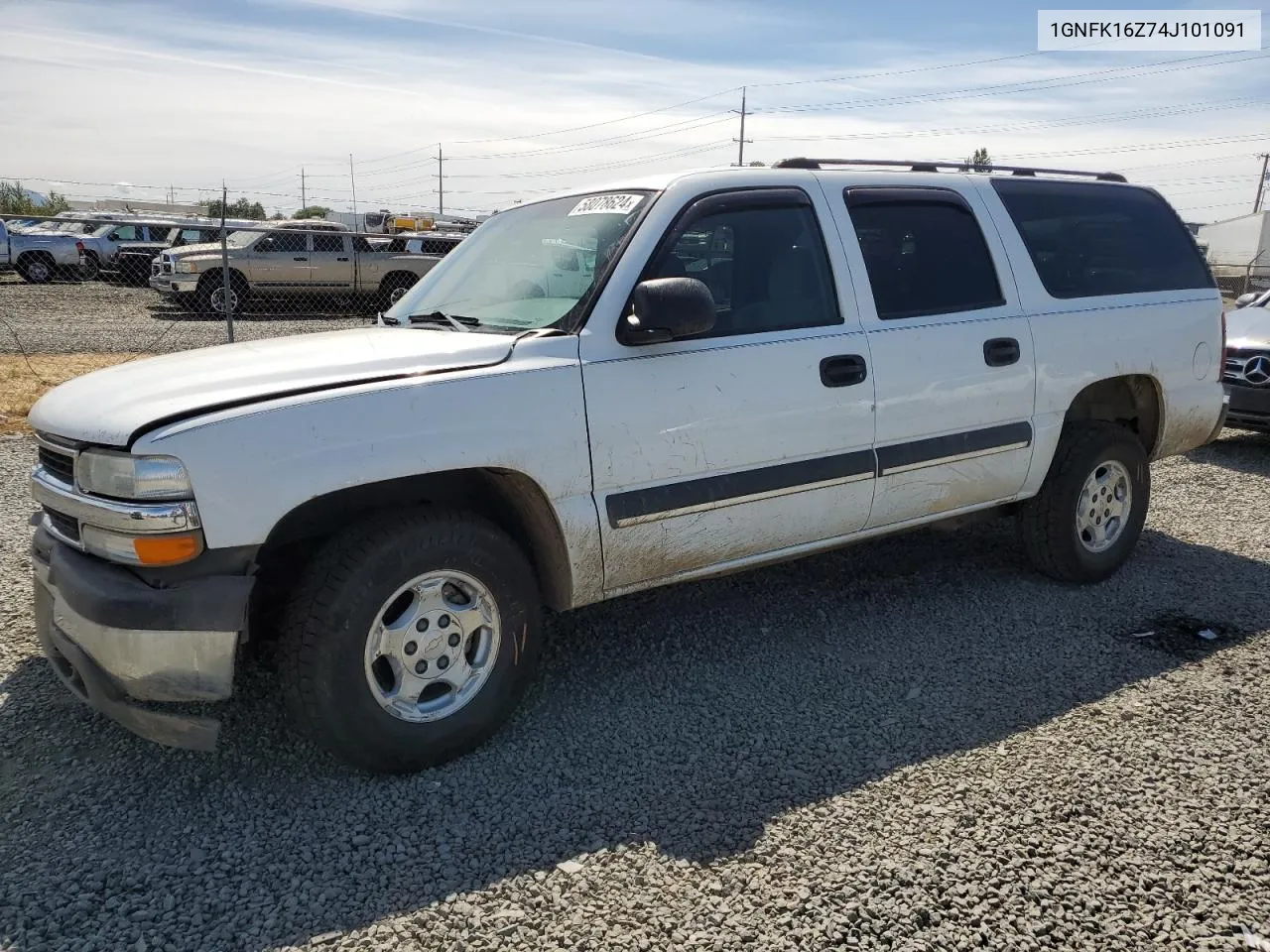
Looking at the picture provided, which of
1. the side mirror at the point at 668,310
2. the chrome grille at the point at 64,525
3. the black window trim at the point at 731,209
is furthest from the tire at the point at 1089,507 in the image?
the chrome grille at the point at 64,525

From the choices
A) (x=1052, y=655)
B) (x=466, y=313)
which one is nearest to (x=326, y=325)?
(x=466, y=313)

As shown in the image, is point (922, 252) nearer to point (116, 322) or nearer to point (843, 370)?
point (843, 370)

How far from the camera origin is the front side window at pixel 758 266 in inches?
141

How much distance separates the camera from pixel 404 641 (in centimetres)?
307

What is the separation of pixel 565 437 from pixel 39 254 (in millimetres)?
24497

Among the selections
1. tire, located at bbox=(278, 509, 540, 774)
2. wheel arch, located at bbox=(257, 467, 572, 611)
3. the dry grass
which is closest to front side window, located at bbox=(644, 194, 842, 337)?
wheel arch, located at bbox=(257, 467, 572, 611)

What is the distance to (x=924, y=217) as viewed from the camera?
423 centimetres

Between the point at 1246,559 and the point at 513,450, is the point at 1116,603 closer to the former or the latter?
the point at 1246,559

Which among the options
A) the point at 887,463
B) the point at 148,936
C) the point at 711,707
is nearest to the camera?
the point at 148,936

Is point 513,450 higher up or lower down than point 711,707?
higher up

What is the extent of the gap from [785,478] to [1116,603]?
6.76 feet

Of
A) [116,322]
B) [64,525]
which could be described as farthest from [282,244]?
[64,525]

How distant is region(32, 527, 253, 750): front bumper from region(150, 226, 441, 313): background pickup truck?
14873mm

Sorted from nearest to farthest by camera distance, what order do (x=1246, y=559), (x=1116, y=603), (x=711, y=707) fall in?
(x=711, y=707) → (x=1116, y=603) → (x=1246, y=559)
